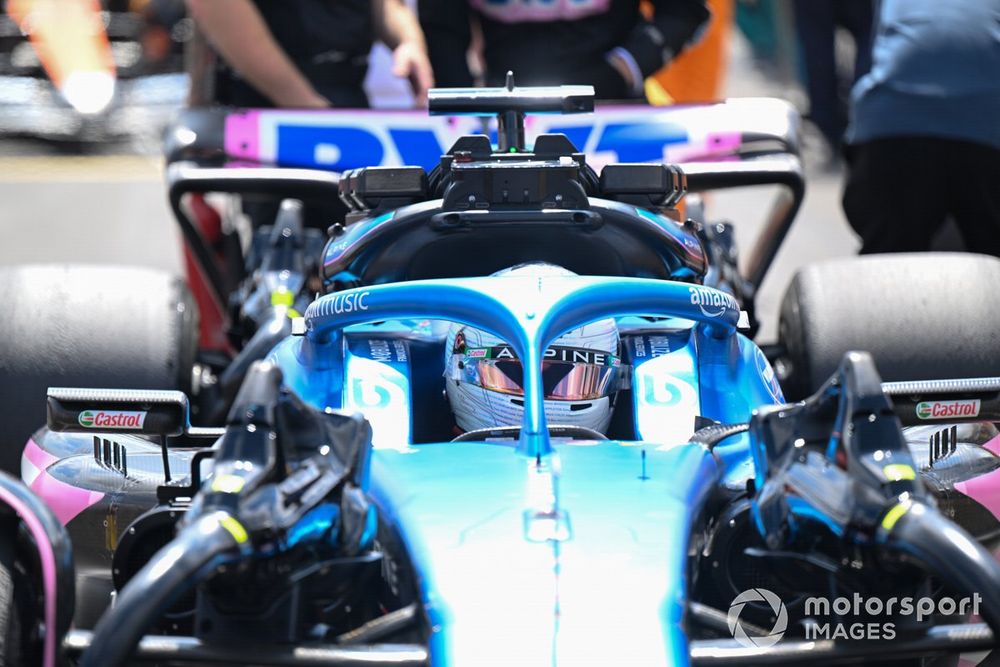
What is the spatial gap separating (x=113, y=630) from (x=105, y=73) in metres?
8.65

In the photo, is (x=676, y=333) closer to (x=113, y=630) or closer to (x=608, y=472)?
(x=608, y=472)

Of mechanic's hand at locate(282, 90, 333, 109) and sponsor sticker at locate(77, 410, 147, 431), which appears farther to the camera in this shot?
mechanic's hand at locate(282, 90, 333, 109)

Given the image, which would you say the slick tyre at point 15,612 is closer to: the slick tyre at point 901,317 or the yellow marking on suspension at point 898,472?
the yellow marking on suspension at point 898,472

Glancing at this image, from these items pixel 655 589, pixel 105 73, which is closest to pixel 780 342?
pixel 655 589

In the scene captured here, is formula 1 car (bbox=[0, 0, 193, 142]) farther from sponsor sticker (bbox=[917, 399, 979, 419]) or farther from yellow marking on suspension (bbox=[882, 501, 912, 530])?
yellow marking on suspension (bbox=[882, 501, 912, 530])

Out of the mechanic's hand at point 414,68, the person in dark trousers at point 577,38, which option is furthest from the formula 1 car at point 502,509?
the person in dark trousers at point 577,38

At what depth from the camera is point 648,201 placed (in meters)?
3.33

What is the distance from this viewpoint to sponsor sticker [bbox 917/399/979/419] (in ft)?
7.95

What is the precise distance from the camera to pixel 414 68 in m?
4.83

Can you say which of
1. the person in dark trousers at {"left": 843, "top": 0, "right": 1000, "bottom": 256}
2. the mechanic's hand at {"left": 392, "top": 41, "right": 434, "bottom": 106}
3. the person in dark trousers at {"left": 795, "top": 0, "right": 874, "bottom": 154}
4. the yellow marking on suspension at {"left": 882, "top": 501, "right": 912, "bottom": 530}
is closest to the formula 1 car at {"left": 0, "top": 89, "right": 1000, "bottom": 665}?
the yellow marking on suspension at {"left": 882, "top": 501, "right": 912, "bottom": 530}

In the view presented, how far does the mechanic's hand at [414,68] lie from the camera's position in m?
4.80

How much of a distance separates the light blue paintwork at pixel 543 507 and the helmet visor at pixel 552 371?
5.2 inches

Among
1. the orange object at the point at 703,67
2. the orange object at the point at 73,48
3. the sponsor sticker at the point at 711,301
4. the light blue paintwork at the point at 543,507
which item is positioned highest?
the orange object at the point at 73,48

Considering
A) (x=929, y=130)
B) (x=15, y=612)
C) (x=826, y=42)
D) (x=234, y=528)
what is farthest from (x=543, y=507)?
(x=826, y=42)
